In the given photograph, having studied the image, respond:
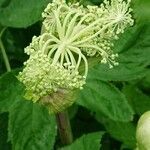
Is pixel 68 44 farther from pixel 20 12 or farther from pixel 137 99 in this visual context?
pixel 137 99

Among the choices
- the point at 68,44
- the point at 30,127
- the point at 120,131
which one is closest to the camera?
the point at 68,44

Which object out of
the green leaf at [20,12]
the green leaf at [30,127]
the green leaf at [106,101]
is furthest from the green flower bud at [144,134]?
the green leaf at [20,12]

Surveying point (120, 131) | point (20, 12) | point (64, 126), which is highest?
point (20, 12)

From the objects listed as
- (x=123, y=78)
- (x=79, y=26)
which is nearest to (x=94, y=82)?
(x=123, y=78)

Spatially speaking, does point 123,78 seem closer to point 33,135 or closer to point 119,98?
point 119,98

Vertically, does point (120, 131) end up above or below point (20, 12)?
below

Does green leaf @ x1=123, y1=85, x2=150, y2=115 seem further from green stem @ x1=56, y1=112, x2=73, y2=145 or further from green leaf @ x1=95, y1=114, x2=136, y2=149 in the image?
green stem @ x1=56, y1=112, x2=73, y2=145

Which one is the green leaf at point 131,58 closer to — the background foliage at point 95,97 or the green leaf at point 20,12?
the background foliage at point 95,97

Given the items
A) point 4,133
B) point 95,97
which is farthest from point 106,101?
point 4,133
